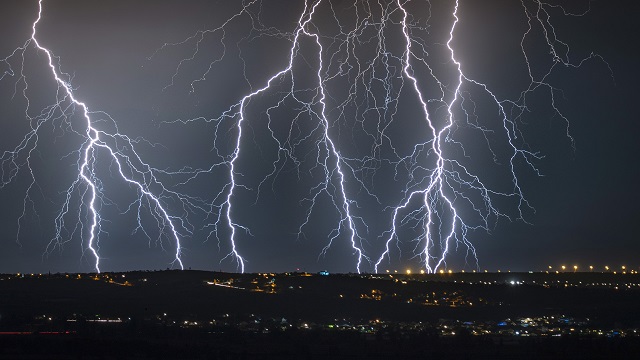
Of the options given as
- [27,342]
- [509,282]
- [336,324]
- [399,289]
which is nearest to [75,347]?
[27,342]

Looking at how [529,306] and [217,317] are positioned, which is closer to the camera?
[217,317]

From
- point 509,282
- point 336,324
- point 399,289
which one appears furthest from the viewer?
point 509,282

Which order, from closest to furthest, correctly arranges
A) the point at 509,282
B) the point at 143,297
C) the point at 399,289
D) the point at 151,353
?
1. the point at 151,353
2. the point at 143,297
3. the point at 399,289
4. the point at 509,282

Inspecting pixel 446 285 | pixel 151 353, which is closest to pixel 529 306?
pixel 446 285

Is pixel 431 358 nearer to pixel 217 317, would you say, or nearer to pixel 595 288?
pixel 217 317

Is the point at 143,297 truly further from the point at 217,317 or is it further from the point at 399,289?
the point at 399,289

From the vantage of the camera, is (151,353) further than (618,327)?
No
